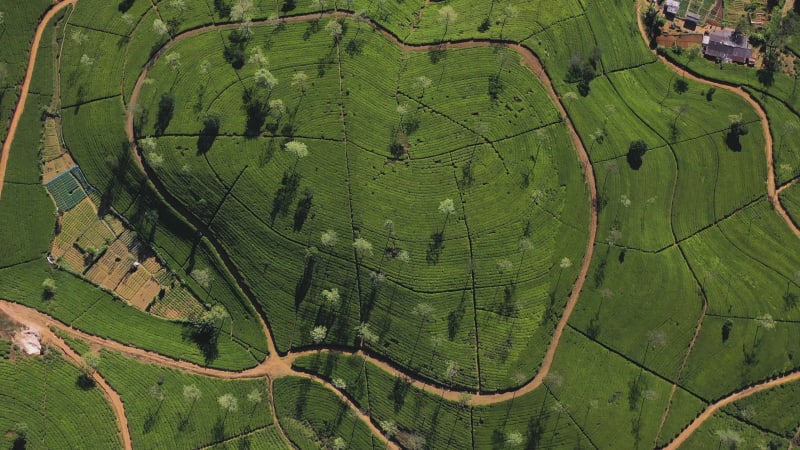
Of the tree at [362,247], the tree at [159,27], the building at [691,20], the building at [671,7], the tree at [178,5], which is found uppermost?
the tree at [178,5]

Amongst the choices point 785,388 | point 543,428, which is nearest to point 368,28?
point 543,428

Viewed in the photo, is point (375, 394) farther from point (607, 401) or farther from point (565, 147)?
point (565, 147)

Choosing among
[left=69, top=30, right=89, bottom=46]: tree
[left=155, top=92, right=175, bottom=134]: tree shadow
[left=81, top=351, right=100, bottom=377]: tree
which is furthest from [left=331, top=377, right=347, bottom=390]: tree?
[left=69, top=30, right=89, bottom=46]: tree

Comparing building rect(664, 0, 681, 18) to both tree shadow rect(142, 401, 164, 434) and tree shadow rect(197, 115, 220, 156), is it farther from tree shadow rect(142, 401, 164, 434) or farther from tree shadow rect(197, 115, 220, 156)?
tree shadow rect(142, 401, 164, 434)

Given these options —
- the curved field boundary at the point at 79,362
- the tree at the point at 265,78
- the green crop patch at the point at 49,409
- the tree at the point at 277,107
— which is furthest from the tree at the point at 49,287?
the tree at the point at 265,78

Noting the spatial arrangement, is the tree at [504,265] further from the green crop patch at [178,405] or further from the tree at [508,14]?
the green crop patch at [178,405]

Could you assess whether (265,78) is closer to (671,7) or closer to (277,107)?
(277,107)
